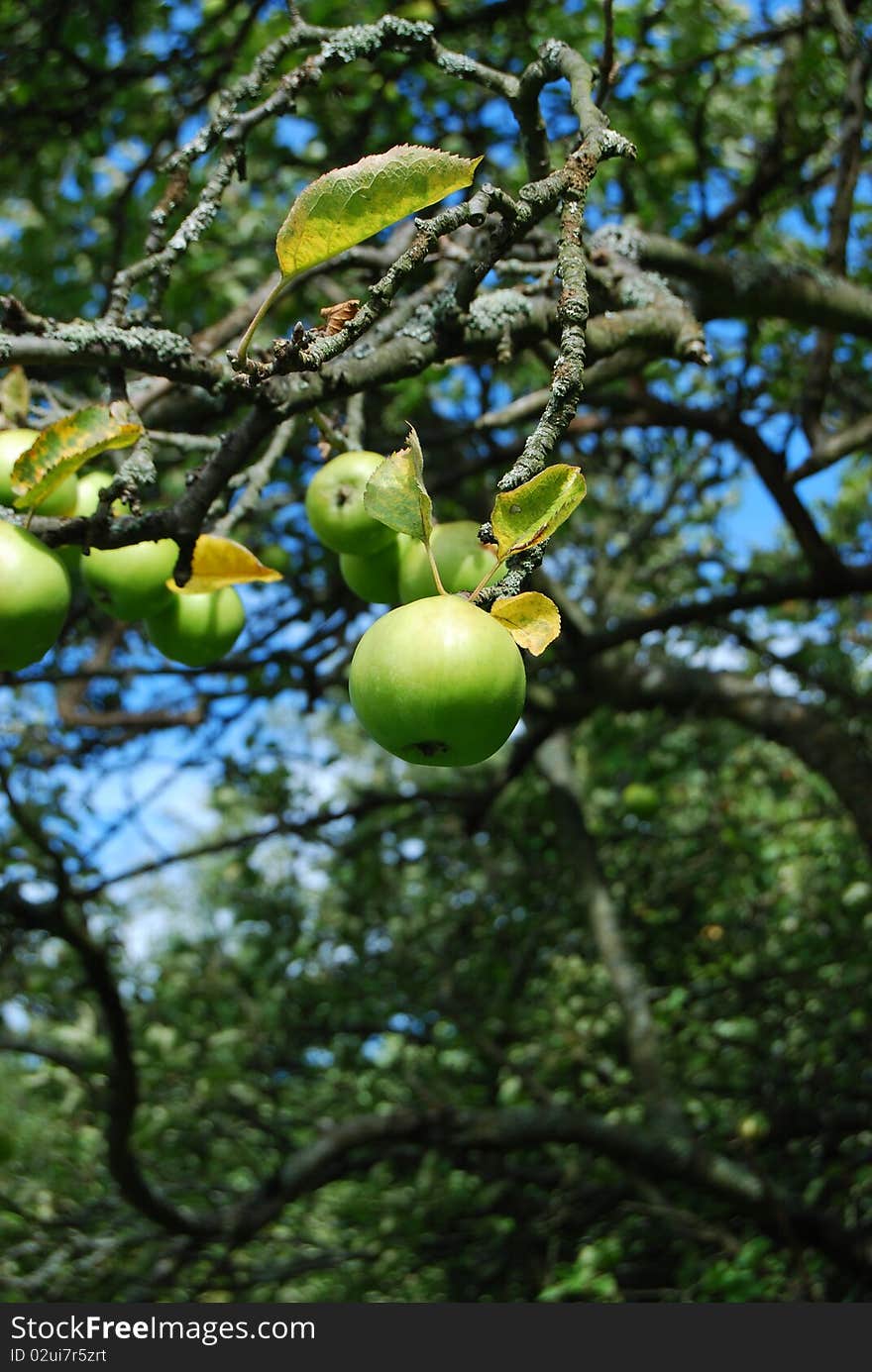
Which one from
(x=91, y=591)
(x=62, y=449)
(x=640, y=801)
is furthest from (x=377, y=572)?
(x=640, y=801)

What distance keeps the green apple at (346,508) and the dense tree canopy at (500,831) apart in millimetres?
614

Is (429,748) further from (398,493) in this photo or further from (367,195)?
(367,195)

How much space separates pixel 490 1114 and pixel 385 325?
3.00 metres

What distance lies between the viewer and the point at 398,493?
107 cm

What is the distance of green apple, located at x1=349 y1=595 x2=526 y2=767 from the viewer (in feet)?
3.32

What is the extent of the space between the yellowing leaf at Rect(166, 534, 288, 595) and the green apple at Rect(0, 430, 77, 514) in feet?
0.76

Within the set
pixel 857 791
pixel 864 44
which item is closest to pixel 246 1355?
pixel 857 791

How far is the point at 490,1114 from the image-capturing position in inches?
152

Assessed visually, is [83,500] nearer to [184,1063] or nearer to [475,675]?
[475,675]

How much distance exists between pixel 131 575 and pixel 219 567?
0.19m

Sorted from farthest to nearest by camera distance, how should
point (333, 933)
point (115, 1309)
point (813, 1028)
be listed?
point (333, 933)
point (813, 1028)
point (115, 1309)

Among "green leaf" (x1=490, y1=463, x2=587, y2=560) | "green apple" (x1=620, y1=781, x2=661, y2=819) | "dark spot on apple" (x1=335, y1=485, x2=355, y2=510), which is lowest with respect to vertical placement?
"green leaf" (x1=490, y1=463, x2=587, y2=560)

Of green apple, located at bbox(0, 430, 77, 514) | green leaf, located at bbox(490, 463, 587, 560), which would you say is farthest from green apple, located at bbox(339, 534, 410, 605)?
green leaf, located at bbox(490, 463, 587, 560)

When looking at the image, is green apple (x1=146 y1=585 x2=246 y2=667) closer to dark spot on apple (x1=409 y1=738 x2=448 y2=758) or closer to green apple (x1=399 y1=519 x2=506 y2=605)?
green apple (x1=399 y1=519 x2=506 y2=605)
